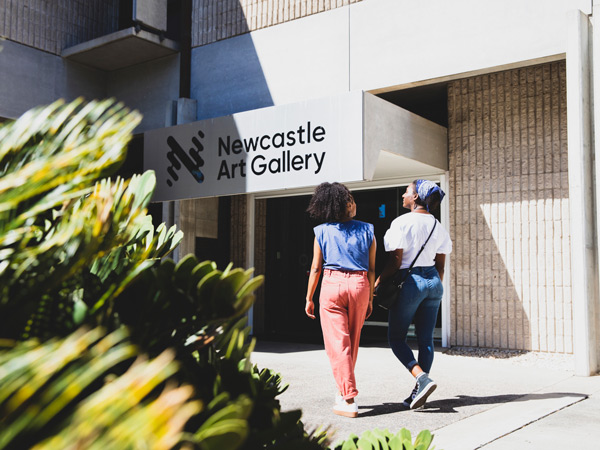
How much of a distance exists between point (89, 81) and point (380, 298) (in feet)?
28.3

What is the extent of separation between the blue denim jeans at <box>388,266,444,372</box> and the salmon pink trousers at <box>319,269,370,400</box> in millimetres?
313

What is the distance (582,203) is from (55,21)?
895 centimetres

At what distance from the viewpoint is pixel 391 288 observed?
4656mm

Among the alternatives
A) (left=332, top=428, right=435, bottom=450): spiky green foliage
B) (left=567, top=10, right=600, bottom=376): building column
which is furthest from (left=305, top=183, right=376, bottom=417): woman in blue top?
(left=332, top=428, right=435, bottom=450): spiky green foliage

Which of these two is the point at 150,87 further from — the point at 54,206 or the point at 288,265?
the point at 54,206

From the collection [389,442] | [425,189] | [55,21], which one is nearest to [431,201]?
[425,189]

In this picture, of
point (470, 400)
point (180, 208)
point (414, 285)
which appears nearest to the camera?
point (414, 285)

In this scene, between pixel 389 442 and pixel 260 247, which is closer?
pixel 389 442

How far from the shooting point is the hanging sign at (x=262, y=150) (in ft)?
25.9

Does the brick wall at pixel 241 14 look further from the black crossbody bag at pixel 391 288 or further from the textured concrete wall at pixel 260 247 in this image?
the black crossbody bag at pixel 391 288

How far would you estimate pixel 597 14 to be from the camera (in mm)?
6734

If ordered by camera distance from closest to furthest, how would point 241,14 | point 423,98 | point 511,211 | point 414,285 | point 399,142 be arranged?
point 414,285
point 399,142
point 511,211
point 423,98
point 241,14

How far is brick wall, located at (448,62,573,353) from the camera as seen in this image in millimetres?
7973

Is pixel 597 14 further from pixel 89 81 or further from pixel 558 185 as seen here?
pixel 89 81
